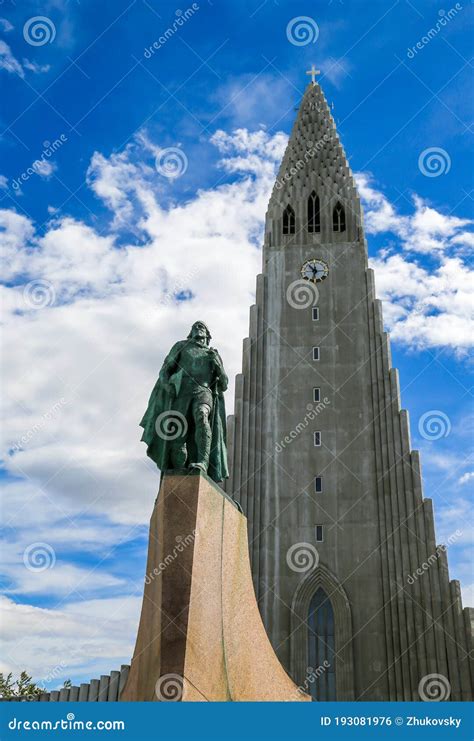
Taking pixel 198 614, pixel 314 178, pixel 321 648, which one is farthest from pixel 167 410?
pixel 314 178

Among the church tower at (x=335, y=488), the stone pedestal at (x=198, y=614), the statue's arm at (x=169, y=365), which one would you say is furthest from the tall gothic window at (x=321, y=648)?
the statue's arm at (x=169, y=365)

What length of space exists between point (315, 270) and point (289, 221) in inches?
163

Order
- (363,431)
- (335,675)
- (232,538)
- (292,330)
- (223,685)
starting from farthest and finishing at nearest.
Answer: (292,330) → (363,431) → (335,675) → (232,538) → (223,685)

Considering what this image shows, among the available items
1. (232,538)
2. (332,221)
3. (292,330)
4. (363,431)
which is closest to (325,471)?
(363,431)

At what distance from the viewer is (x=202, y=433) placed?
11.1m

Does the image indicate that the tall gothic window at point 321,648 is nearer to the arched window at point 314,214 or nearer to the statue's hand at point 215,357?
the arched window at point 314,214

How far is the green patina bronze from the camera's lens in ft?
36.4

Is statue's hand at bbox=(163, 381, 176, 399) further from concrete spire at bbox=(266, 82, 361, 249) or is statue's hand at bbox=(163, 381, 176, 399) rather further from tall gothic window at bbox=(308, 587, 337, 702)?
concrete spire at bbox=(266, 82, 361, 249)

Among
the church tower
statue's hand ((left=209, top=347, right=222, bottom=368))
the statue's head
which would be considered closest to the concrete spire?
the church tower

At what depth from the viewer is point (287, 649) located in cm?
3025

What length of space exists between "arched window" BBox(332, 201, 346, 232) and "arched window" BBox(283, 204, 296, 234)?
7.39 feet

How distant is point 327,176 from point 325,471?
18.4m

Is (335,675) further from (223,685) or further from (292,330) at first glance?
(223,685)

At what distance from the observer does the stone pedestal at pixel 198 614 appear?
9141 mm
